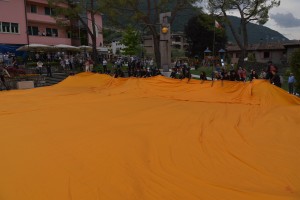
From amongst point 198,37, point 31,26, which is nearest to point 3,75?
point 31,26

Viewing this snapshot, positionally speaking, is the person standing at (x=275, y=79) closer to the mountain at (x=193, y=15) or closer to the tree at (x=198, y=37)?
the mountain at (x=193, y=15)

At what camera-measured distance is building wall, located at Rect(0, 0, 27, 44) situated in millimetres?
30922

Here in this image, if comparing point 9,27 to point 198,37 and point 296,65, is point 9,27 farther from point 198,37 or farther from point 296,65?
point 296,65

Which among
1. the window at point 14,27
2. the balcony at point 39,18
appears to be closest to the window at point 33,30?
the balcony at point 39,18

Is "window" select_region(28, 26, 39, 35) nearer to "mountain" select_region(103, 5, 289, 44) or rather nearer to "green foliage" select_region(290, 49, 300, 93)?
"mountain" select_region(103, 5, 289, 44)

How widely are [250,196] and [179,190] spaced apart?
790 mm

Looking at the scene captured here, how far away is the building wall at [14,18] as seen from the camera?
101 feet

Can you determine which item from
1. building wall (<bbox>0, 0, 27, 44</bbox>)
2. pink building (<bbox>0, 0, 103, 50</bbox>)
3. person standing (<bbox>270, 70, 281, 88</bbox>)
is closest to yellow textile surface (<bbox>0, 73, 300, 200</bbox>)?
person standing (<bbox>270, 70, 281, 88</bbox>)

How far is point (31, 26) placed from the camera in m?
34.5

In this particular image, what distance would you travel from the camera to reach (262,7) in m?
26.5

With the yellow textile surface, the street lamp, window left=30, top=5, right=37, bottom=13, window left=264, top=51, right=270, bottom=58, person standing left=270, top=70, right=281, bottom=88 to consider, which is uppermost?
window left=30, top=5, right=37, bottom=13

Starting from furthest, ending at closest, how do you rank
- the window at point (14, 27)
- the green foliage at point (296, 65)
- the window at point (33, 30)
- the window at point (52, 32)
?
the window at point (52, 32) → the window at point (33, 30) → the window at point (14, 27) → the green foliage at point (296, 65)

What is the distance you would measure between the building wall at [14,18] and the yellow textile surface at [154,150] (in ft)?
80.1

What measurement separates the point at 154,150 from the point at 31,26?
33589mm
